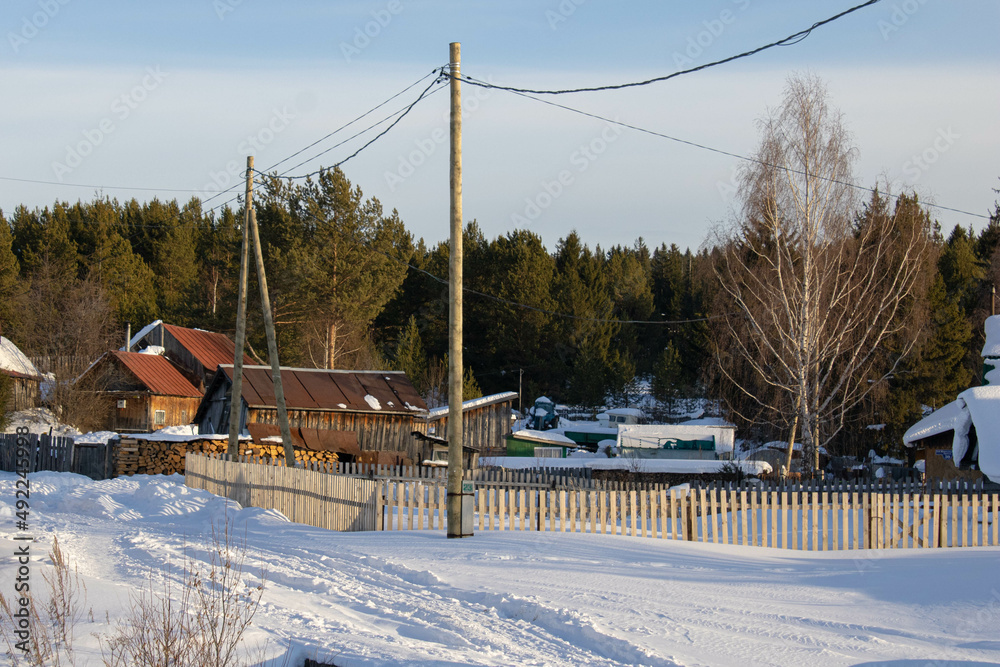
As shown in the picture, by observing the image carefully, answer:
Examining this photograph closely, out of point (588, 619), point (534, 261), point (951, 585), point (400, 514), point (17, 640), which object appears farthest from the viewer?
point (534, 261)

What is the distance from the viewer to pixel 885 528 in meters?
16.0

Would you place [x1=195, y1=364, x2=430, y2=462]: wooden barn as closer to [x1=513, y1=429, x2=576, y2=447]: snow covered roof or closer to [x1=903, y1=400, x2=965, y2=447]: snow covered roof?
[x1=513, y1=429, x2=576, y2=447]: snow covered roof

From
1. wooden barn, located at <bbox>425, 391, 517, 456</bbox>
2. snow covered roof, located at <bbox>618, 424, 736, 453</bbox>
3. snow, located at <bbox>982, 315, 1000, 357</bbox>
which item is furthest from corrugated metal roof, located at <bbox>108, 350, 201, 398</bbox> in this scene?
snow, located at <bbox>982, 315, 1000, 357</bbox>

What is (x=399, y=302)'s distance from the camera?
6606cm

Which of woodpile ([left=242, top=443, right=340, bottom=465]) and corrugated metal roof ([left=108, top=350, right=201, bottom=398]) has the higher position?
corrugated metal roof ([left=108, top=350, right=201, bottom=398])

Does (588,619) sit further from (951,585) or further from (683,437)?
(683,437)

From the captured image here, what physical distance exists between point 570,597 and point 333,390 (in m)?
27.8

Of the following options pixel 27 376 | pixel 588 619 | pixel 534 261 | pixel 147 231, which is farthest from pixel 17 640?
pixel 147 231

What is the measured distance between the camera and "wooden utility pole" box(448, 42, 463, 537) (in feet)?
45.1

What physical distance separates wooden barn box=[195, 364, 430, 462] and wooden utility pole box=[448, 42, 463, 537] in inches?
781

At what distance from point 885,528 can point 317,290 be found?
3469cm

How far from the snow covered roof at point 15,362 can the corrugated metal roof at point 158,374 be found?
258 inches

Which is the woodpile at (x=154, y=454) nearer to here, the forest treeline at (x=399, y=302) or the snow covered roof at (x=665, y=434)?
the forest treeline at (x=399, y=302)

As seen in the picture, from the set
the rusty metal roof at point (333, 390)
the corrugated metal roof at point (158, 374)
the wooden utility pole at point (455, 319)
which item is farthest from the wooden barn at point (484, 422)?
the wooden utility pole at point (455, 319)
